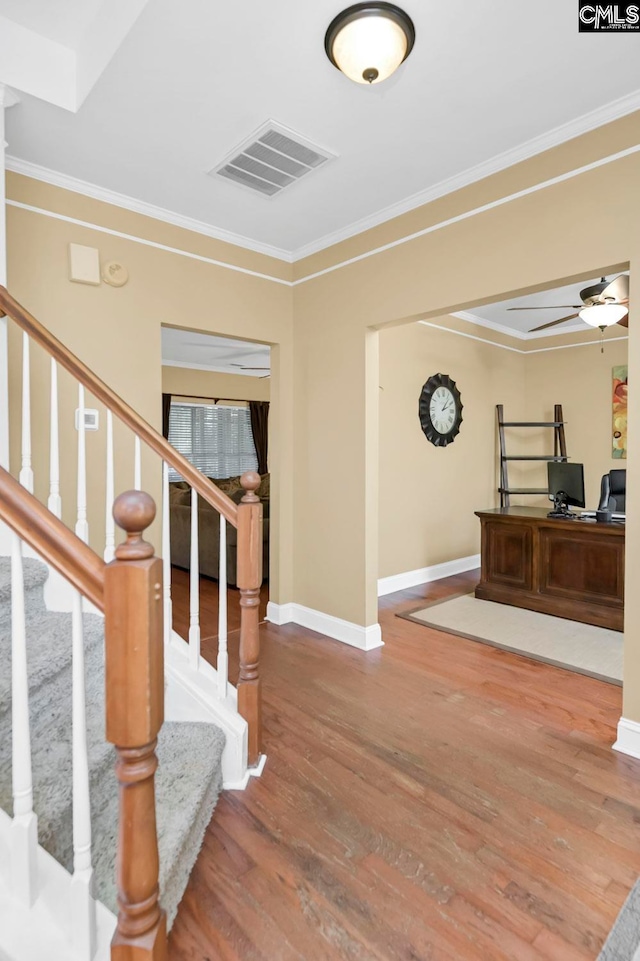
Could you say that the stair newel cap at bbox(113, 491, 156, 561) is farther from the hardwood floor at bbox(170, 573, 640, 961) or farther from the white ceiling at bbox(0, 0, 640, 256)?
the white ceiling at bbox(0, 0, 640, 256)

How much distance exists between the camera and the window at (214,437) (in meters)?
8.16

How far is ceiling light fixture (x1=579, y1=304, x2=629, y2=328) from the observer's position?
358 centimetres

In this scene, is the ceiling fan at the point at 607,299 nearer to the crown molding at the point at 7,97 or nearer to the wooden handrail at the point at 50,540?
the crown molding at the point at 7,97

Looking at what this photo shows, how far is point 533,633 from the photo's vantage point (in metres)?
3.64

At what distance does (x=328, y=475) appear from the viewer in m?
3.70

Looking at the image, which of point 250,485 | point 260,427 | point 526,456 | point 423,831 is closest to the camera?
point 423,831

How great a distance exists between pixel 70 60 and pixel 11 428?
1704 millimetres

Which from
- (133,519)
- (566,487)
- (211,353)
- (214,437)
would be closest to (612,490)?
(566,487)

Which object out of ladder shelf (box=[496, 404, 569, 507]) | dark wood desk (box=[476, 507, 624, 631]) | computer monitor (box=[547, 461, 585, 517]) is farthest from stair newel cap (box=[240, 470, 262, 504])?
ladder shelf (box=[496, 404, 569, 507])

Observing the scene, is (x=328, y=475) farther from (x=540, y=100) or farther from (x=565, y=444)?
(x=565, y=444)

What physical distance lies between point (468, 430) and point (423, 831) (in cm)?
451

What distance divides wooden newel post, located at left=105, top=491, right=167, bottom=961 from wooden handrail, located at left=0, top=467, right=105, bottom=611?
5 cm

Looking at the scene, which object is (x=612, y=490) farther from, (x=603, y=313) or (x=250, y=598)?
(x=250, y=598)

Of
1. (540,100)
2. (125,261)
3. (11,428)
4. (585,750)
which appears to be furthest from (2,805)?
(540,100)
